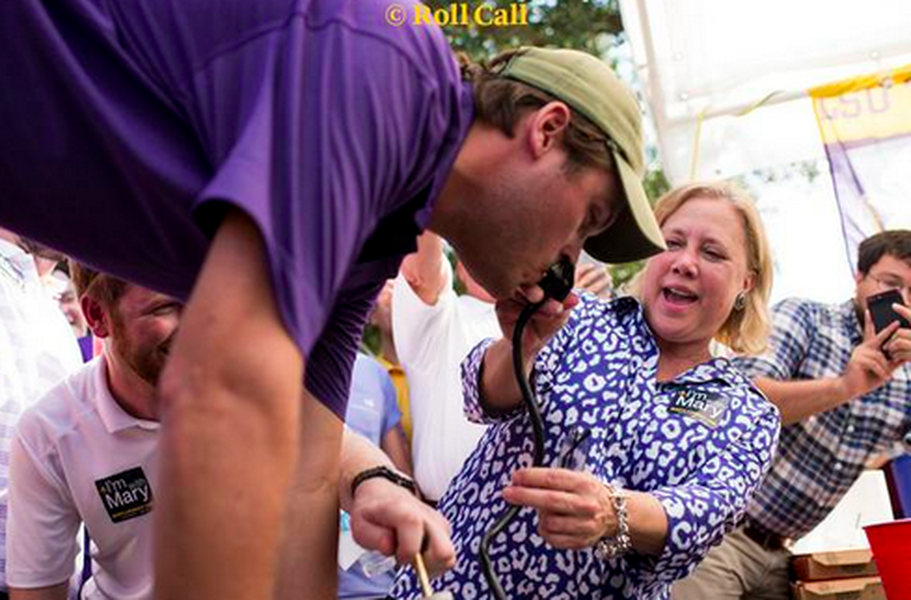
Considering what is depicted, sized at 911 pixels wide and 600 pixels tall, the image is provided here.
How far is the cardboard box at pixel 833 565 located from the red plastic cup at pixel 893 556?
64cm

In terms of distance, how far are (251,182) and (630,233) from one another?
0.94m

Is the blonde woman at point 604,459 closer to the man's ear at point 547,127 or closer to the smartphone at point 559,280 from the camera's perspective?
the smartphone at point 559,280

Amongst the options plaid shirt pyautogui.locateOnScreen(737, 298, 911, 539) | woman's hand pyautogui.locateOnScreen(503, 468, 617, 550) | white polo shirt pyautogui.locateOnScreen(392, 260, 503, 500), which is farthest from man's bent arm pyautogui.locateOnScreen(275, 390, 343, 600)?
plaid shirt pyautogui.locateOnScreen(737, 298, 911, 539)

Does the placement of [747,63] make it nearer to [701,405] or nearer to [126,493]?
[701,405]

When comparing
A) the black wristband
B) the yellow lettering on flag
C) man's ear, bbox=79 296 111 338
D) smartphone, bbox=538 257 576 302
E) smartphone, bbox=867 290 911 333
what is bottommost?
smartphone, bbox=867 290 911 333

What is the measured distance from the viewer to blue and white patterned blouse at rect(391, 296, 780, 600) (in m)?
2.54

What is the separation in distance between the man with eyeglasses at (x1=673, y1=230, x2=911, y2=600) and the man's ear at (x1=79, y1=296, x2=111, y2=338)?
1.78 meters

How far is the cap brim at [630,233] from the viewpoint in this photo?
2029mm

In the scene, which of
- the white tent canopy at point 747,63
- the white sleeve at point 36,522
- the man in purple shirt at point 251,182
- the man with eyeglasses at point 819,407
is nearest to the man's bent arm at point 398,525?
the man in purple shirt at point 251,182

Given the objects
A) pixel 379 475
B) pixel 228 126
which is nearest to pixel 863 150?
pixel 379 475

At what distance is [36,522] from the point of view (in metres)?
2.91

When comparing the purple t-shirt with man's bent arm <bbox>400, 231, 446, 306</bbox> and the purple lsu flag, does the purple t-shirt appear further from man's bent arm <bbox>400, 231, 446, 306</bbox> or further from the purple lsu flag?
the purple lsu flag

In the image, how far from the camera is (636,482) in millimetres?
2656

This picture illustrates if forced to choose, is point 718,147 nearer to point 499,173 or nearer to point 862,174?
point 862,174
